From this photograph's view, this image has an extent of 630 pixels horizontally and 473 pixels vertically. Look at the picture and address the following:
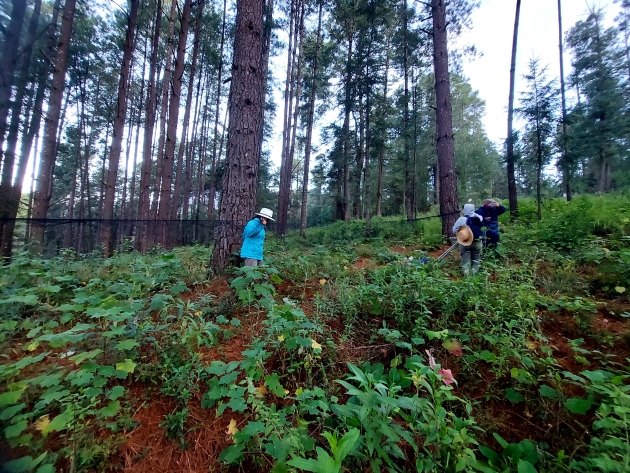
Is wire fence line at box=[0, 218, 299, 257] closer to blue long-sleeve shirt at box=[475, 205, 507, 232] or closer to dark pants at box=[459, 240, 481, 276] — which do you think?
dark pants at box=[459, 240, 481, 276]

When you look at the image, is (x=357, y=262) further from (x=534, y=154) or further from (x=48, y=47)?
(x=48, y=47)

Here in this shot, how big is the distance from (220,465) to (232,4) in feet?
63.6

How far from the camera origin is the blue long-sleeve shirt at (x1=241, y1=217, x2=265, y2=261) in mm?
3777

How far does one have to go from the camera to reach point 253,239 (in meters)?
3.85

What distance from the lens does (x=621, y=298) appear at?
283 centimetres

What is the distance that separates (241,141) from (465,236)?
12.8 ft

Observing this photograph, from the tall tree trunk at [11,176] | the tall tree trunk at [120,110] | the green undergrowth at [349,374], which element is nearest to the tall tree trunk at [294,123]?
the tall tree trunk at [120,110]

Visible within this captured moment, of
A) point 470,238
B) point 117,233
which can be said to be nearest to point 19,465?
point 470,238

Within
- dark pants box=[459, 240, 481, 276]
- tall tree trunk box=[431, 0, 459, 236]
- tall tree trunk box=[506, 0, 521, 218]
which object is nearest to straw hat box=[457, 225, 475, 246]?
dark pants box=[459, 240, 481, 276]

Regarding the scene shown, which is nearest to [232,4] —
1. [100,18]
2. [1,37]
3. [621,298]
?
[100,18]

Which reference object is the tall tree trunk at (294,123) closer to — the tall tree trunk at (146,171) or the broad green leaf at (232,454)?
the tall tree trunk at (146,171)

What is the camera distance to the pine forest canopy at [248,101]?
6199 mm

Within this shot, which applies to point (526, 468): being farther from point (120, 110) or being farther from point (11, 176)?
point (120, 110)

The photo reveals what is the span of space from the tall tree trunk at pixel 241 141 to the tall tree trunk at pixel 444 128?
446 cm
